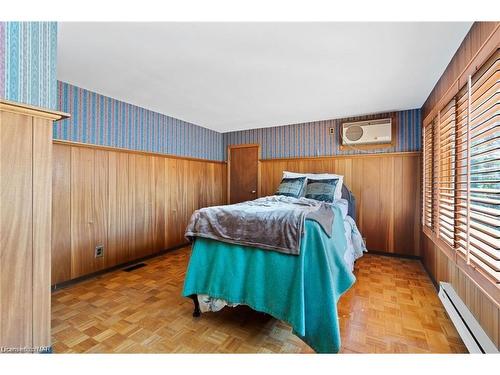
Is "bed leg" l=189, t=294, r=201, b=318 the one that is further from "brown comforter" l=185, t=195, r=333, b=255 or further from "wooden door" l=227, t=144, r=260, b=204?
"wooden door" l=227, t=144, r=260, b=204

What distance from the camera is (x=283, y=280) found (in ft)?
4.96

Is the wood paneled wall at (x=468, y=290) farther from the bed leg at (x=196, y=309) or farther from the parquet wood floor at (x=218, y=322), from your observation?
the bed leg at (x=196, y=309)

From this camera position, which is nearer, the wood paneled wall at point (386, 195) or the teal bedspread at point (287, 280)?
the teal bedspread at point (287, 280)

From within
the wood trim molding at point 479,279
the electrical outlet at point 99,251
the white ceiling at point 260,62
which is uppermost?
the white ceiling at point 260,62

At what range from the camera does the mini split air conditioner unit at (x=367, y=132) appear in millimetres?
3271

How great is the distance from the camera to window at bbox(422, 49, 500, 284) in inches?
45.9

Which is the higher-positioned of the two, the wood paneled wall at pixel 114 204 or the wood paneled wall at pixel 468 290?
the wood paneled wall at pixel 114 204

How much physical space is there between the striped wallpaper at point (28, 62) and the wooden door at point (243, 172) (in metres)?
3.31

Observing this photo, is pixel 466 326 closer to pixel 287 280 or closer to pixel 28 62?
pixel 287 280

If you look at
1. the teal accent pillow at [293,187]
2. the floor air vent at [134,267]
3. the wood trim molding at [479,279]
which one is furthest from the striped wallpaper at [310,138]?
the floor air vent at [134,267]

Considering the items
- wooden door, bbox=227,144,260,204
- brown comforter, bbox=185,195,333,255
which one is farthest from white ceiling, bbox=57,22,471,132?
wooden door, bbox=227,144,260,204

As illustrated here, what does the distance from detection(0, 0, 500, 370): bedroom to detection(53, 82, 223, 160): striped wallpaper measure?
0.02m

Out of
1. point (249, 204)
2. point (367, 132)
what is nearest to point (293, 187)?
point (249, 204)

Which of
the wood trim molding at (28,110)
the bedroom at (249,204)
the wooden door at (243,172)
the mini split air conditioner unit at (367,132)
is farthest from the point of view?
the wooden door at (243,172)
